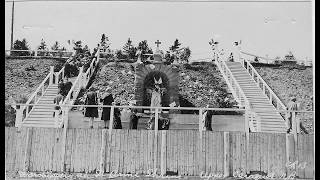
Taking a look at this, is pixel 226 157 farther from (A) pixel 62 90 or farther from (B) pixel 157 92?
(A) pixel 62 90

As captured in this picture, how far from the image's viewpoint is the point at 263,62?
684 centimetres

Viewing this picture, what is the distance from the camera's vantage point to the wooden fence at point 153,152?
20.2 feet

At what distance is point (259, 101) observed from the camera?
22.9 feet

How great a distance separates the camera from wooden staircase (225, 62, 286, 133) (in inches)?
256

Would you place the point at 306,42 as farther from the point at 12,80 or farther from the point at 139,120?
the point at 12,80

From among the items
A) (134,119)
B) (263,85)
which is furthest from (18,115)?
(263,85)

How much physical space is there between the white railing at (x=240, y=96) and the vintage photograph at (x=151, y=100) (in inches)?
0.9

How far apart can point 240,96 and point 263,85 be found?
18.7 inches

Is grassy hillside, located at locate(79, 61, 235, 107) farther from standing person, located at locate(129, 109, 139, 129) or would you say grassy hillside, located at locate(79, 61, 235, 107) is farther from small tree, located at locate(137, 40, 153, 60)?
small tree, located at locate(137, 40, 153, 60)

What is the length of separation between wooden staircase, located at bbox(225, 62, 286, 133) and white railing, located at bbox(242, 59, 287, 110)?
0.16 ft

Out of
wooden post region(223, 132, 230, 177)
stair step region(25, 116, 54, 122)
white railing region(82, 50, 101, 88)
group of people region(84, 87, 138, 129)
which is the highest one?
white railing region(82, 50, 101, 88)

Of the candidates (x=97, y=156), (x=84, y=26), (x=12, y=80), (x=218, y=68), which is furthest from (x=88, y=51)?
(x=218, y=68)

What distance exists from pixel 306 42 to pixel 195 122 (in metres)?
2.04

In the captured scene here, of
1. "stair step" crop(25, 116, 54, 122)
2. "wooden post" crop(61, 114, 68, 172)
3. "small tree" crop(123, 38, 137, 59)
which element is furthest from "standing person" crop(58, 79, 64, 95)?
"small tree" crop(123, 38, 137, 59)
